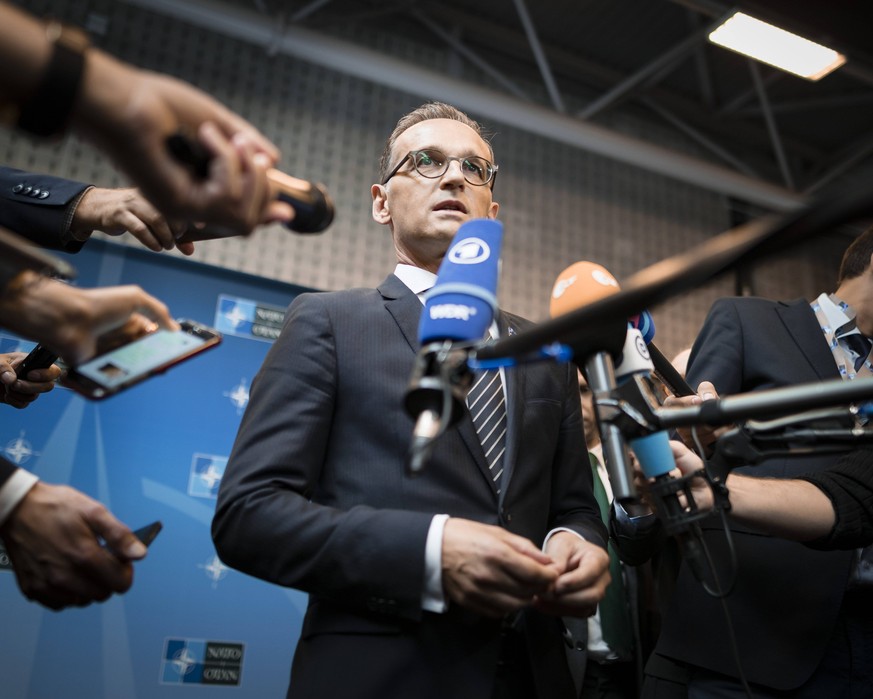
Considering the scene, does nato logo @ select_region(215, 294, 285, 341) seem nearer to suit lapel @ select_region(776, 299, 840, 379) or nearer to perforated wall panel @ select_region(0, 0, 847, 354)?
perforated wall panel @ select_region(0, 0, 847, 354)

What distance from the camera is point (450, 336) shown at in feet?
3.66

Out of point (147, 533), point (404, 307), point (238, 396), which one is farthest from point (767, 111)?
point (147, 533)

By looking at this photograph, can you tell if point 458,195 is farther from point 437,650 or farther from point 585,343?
point 437,650

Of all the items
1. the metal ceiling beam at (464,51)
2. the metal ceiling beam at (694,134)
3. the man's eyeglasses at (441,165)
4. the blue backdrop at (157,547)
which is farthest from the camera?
the metal ceiling beam at (694,134)

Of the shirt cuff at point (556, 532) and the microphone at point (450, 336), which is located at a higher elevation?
the microphone at point (450, 336)

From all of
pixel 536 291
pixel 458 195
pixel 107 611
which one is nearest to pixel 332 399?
pixel 458 195

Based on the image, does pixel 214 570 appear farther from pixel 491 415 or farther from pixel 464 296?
pixel 464 296

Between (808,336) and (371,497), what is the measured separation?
1308 millimetres

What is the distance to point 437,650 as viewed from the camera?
1415 mm

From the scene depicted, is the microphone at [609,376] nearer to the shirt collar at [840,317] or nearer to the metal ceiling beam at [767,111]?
the shirt collar at [840,317]

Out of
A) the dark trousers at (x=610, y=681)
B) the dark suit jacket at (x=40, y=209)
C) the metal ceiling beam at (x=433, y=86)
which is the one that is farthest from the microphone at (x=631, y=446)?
the metal ceiling beam at (x=433, y=86)

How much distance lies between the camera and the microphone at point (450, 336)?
3.42 ft

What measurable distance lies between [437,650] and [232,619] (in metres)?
2.45

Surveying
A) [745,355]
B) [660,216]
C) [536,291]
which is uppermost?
[660,216]
